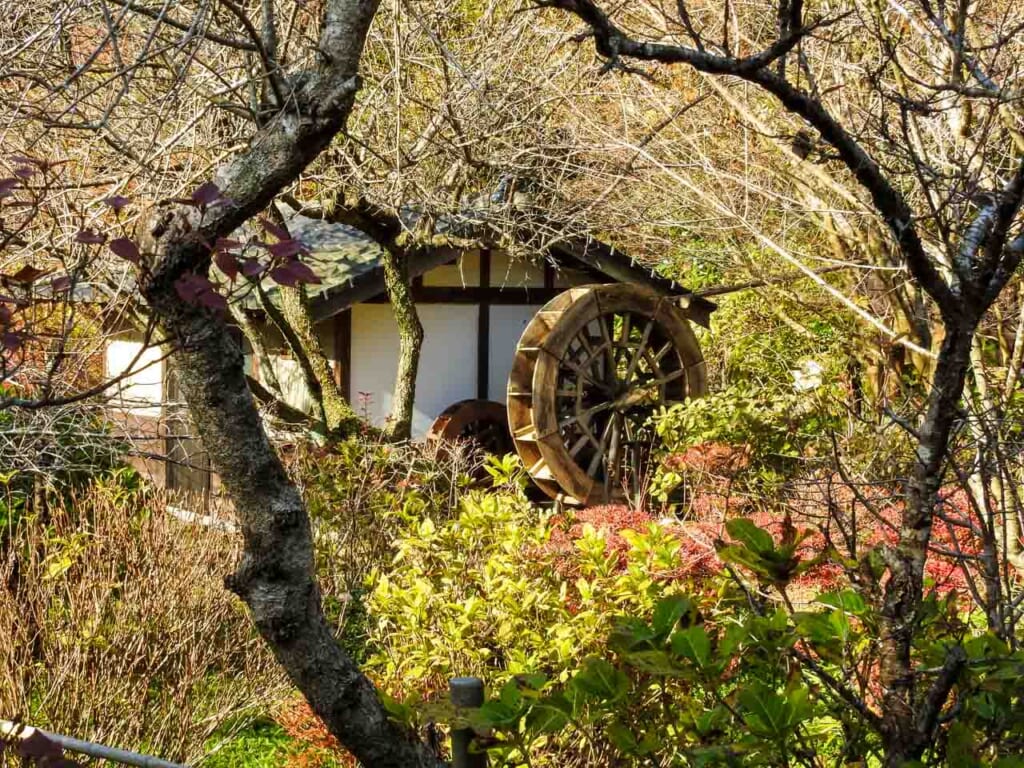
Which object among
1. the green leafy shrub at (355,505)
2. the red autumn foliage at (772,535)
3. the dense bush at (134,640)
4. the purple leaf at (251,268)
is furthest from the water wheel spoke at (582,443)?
the purple leaf at (251,268)

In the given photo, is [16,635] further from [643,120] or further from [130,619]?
[643,120]

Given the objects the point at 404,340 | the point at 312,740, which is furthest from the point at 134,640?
the point at 404,340

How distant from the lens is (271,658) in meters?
6.53

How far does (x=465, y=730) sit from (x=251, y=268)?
4.67 feet

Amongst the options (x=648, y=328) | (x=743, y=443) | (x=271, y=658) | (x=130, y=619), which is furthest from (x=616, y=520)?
(x=648, y=328)

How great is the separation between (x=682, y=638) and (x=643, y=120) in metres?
8.46

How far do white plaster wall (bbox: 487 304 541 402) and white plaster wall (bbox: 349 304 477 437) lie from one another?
0.25 metres

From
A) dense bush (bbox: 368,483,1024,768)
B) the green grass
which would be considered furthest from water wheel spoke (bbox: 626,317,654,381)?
the green grass

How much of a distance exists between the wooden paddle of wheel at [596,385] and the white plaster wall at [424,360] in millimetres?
618

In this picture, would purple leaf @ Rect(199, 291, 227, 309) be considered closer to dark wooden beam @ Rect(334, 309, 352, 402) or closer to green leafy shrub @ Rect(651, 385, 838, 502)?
green leafy shrub @ Rect(651, 385, 838, 502)

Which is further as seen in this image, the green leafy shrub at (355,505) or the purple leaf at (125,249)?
the green leafy shrub at (355,505)

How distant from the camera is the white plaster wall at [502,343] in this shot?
553 inches

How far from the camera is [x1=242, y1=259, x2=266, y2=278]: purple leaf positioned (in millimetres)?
2351

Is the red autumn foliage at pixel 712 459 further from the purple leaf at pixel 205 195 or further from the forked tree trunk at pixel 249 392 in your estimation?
the purple leaf at pixel 205 195
